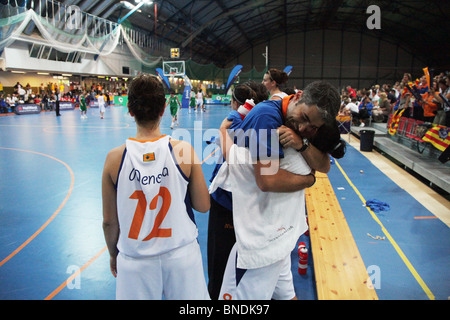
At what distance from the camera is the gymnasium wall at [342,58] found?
4238cm

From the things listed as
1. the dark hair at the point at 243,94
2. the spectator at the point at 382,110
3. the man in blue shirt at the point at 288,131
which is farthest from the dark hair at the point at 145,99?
the spectator at the point at 382,110

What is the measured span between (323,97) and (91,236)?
3920mm

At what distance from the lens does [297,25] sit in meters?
43.0

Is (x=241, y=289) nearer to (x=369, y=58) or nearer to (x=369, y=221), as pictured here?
(x=369, y=221)

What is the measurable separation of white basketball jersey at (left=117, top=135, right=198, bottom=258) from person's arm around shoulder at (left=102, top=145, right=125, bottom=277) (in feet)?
0.16

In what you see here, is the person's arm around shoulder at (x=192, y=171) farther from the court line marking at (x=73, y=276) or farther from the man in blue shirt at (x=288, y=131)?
the court line marking at (x=73, y=276)

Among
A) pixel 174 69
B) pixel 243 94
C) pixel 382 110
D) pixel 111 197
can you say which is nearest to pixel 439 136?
pixel 243 94

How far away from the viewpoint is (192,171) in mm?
1669

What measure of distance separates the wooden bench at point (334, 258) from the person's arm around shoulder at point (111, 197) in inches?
71.5

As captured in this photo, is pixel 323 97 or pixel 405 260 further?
pixel 405 260

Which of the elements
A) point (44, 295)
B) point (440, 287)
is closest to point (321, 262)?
point (440, 287)

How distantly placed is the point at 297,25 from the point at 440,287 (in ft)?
150

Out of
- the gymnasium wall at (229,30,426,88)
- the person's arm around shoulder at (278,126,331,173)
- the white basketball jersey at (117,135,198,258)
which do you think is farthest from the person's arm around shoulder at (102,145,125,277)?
the gymnasium wall at (229,30,426,88)

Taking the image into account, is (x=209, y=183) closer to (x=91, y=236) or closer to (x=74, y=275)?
(x=91, y=236)
